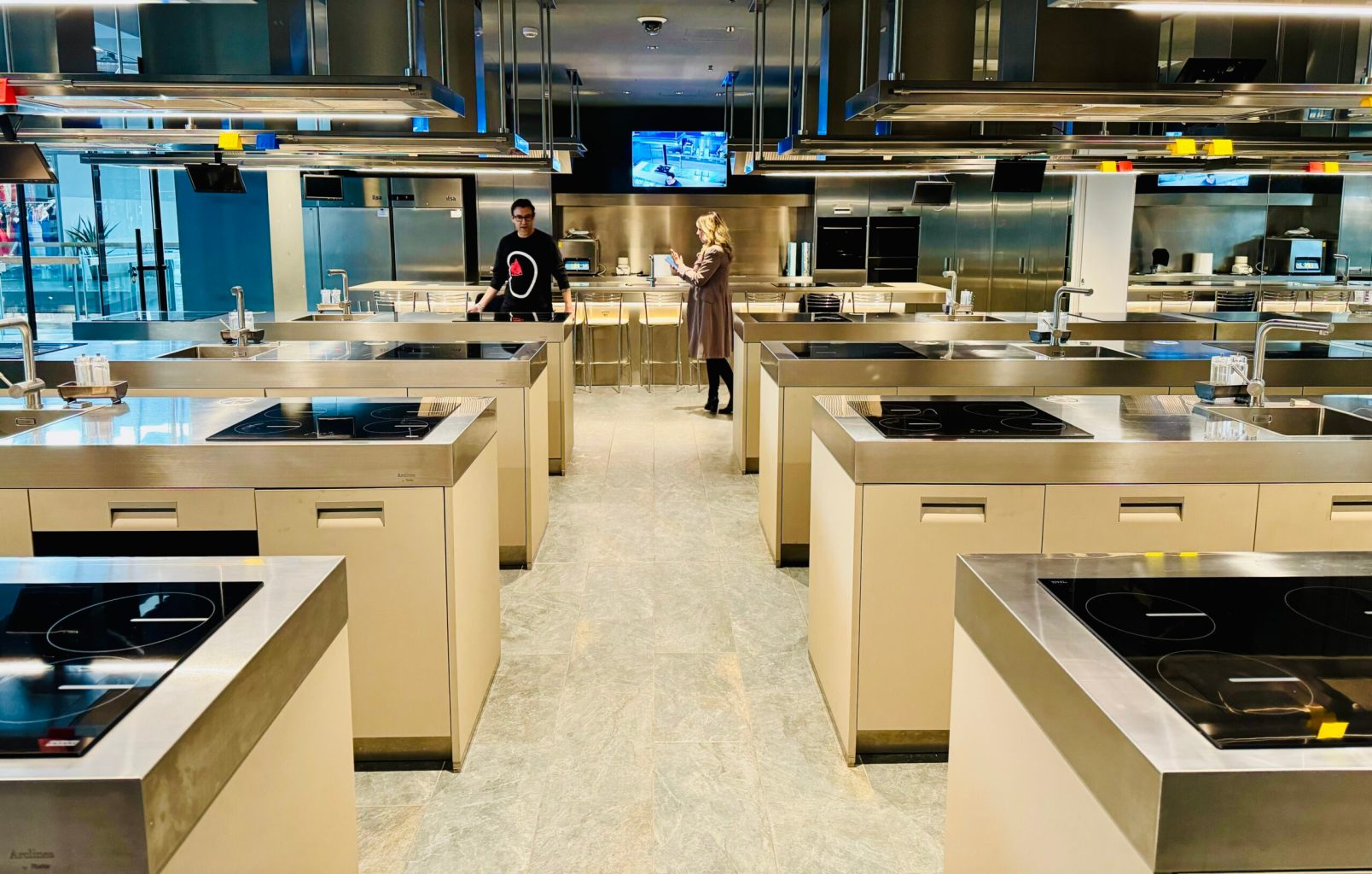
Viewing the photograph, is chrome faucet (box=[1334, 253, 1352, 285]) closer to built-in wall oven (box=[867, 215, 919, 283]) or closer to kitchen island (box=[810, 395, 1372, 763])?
built-in wall oven (box=[867, 215, 919, 283])

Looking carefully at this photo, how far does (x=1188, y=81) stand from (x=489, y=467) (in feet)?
8.58

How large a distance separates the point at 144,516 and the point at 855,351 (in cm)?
342

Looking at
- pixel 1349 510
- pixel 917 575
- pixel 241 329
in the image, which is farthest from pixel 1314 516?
pixel 241 329

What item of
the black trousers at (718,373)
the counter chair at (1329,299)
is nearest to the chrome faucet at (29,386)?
the black trousers at (718,373)

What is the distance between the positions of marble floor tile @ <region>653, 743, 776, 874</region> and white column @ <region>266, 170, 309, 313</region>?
800 cm

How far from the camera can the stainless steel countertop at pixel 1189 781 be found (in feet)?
3.94

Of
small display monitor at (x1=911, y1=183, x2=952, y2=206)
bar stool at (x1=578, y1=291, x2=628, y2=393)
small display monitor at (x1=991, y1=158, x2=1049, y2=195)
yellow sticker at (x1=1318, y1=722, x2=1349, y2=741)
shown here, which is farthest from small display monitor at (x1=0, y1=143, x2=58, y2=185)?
small display monitor at (x1=911, y1=183, x2=952, y2=206)

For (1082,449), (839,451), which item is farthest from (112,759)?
(1082,449)

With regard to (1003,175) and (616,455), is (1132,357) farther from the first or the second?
(616,455)

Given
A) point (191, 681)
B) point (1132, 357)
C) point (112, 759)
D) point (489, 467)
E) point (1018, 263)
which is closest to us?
point (112, 759)

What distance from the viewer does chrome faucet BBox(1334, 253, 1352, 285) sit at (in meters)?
8.80

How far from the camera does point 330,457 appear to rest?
2936 mm

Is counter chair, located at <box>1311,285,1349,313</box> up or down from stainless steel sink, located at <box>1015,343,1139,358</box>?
up

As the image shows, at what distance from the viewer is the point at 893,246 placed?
41.6 ft
